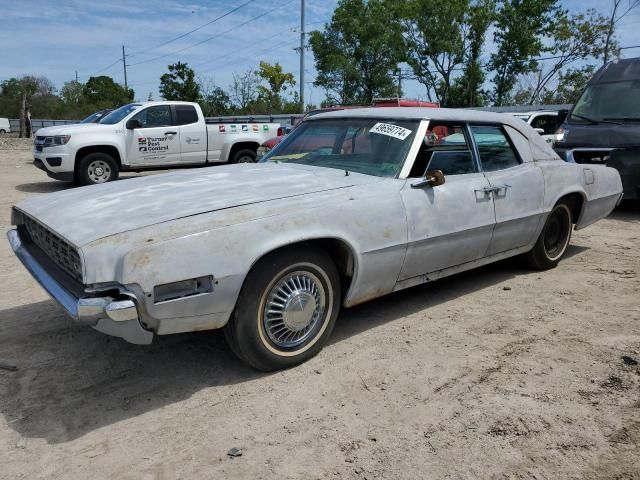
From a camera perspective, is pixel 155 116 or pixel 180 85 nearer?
pixel 155 116

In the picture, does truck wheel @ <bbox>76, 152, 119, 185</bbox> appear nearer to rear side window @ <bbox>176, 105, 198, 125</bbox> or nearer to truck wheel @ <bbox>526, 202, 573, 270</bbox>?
rear side window @ <bbox>176, 105, 198, 125</bbox>

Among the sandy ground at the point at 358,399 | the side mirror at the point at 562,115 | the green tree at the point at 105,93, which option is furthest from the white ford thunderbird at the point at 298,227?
the green tree at the point at 105,93

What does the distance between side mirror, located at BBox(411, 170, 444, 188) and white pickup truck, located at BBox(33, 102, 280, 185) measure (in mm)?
8987

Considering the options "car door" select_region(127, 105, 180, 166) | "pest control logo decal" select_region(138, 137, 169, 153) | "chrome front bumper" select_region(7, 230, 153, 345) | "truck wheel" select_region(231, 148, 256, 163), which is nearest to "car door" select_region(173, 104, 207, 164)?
"car door" select_region(127, 105, 180, 166)

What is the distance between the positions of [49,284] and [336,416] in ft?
5.86

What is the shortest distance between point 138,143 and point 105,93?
62.6m

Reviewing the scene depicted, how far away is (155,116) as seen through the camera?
11.8 m

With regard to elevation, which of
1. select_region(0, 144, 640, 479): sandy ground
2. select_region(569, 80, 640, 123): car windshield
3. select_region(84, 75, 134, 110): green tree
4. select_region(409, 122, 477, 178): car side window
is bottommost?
select_region(0, 144, 640, 479): sandy ground

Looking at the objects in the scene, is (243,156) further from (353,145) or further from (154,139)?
(353,145)

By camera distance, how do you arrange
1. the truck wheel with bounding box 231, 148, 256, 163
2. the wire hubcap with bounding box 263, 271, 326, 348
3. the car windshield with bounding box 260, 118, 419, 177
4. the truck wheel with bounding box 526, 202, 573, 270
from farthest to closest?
the truck wheel with bounding box 231, 148, 256, 163, the truck wheel with bounding box 526, 202, 573, 270, the car windshield with bounding box 260, 118, 419, 177, the wire hubcap with bounding box 263, 271, 326, 348

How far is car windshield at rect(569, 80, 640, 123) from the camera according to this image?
870 cm

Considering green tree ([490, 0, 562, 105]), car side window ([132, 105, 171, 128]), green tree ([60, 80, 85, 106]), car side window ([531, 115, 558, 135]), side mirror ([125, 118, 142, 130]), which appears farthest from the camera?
green tree ([60, 80, 85, 106])

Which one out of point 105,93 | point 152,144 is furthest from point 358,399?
point 105,93

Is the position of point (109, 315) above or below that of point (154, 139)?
below
